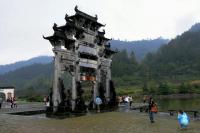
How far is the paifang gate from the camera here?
102 ft

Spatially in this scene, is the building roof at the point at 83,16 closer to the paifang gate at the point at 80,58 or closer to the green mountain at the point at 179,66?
the paifang gate at the point at 80,58

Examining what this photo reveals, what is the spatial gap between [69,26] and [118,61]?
15604cm

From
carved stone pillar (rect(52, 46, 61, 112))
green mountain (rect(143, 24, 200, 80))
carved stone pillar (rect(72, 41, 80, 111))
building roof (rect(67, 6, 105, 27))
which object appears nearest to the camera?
carved stone pillar (rect(52, 46, 61, 112))

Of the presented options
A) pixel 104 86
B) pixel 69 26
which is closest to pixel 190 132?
pixel 69 26

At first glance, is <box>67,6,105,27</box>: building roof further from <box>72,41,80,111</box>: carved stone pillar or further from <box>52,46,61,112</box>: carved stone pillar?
<box>52,46,61,112</box>: carved stone pillar

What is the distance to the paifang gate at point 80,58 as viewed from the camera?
102ft

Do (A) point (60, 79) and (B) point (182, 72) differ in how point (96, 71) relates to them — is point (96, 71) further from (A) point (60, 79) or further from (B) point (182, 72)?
(B) point (182, 72)

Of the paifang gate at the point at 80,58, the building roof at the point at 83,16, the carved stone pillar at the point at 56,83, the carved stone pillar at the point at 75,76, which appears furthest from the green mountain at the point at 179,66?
the carved stone pillar at the point at 56,83

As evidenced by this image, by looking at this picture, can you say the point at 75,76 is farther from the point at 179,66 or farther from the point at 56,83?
the point at 179,66

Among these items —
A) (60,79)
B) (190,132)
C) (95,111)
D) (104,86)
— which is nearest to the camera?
(190,132)

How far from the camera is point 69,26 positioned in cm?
3200

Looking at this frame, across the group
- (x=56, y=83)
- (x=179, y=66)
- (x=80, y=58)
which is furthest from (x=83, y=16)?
(x=179, y=66)

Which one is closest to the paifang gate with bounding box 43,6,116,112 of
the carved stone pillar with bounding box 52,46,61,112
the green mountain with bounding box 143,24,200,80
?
the carved stone pillar with bounding box 52,46,61,112

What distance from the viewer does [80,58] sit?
110 feet
